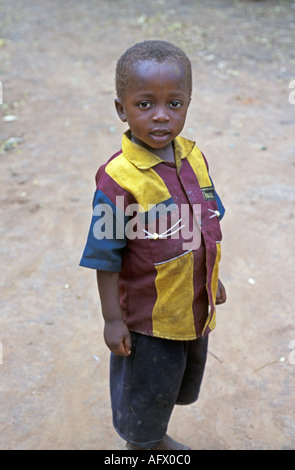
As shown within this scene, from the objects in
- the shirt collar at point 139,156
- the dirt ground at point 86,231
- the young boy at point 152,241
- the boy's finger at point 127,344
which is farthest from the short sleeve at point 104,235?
the dirt ground at point 86,231

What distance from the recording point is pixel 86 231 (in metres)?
3.57

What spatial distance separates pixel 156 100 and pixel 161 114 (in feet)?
0.14

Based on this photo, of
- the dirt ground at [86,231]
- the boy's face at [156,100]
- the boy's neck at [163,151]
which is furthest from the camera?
the dirt ground at [86,231]

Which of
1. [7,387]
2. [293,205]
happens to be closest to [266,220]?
[293,205]

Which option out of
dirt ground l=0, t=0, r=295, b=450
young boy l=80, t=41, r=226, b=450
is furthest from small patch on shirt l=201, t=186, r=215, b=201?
dirt ground l=0, t=0, r=295, b=450

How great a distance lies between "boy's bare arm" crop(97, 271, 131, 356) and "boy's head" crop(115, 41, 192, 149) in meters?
0.44

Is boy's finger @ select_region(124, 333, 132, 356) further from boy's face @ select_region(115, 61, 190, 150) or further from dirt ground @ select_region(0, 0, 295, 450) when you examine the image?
dirt ground @ select_region(0, 0, 295, 450)

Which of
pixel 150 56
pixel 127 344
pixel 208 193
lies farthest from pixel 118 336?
pixel 150 56

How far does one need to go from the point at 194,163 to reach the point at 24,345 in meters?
1.54

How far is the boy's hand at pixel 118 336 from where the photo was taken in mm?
1585

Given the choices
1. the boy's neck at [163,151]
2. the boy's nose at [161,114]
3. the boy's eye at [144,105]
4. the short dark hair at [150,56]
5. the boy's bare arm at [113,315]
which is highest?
the short dark hair at [150,56]

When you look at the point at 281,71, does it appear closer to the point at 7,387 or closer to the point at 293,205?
the point at 293,205

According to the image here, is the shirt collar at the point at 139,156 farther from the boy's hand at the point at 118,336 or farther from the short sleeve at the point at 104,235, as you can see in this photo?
the boy's hand at the point at 118,336

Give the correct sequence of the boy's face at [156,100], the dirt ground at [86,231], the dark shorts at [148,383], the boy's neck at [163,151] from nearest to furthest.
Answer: the boy's face at [156,100]
the boy's neck at [163,151]
the dark shorts at [148,383]
the dirt ground at [86,231]
